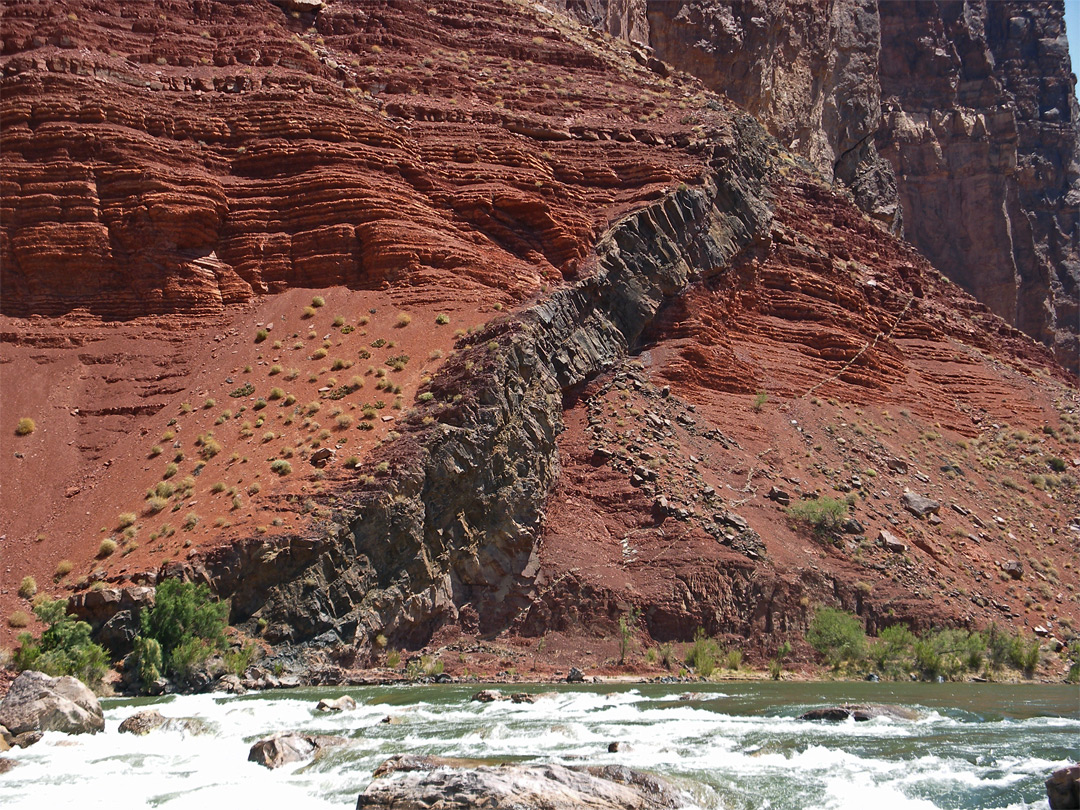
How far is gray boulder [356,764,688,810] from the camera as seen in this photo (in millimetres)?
11133

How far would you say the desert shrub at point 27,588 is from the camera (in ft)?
83.1

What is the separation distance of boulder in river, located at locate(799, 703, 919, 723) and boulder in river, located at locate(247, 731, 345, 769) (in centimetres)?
884

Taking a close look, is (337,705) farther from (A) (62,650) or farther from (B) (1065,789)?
(B) (1065,789)

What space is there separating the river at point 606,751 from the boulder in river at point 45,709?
0.45 meters

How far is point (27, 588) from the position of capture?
83.3ft

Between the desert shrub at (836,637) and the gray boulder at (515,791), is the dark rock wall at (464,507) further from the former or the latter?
the gray boulder at (515,791)

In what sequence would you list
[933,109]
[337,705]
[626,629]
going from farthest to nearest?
1. [933,109]
2. [626,629]
3. [337,705]

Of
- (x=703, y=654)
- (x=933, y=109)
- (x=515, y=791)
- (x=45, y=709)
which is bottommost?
(x=703, y=654)

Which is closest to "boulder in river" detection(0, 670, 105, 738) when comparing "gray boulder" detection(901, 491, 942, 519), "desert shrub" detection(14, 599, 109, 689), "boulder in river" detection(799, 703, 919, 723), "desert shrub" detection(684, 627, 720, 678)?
"desert shrub" detection(14, 599, 109, 689)

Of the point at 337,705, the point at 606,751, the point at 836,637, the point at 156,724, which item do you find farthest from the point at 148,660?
the point at 836,637

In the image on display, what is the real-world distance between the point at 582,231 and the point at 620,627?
54.9 feet

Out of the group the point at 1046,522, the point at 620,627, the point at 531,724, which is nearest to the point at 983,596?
the point at 1046,522

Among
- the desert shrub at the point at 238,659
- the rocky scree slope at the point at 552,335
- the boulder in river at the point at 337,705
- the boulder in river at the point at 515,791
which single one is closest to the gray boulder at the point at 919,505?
the rocky scree slope at the point at 552,335

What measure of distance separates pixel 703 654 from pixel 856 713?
9.71m
